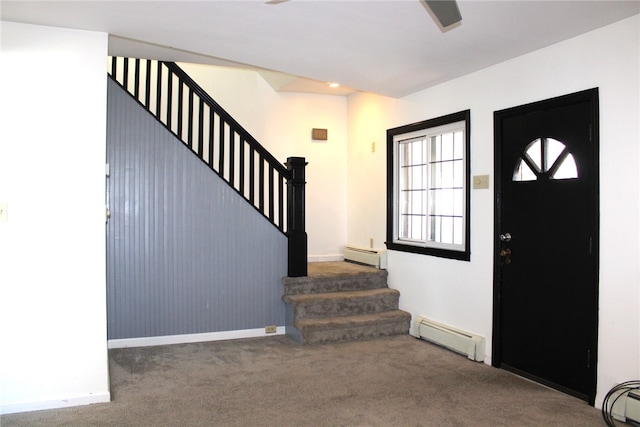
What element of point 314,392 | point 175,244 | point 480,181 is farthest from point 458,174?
point 175,244

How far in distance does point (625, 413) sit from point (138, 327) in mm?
3962

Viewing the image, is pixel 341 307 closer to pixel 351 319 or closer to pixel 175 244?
pixel 351 319

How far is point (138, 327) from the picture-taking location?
466cm

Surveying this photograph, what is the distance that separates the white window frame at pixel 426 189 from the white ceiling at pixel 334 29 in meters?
0.56

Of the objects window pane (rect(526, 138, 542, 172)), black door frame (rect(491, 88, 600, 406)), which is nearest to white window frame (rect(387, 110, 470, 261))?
black door frame (rect(491, 88, 600, 406))

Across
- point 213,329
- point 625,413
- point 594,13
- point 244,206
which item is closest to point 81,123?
point 244,206

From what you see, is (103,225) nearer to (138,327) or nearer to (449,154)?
(138,327)

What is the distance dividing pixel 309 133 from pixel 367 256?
187 centimetres

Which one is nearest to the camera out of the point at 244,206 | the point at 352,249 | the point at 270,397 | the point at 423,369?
the point at 270,397

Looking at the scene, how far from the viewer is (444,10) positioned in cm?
218

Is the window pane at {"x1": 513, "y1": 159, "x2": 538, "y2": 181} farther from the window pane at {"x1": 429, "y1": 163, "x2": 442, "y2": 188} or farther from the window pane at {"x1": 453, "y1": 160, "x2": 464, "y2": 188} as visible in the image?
the window pane at {"x1": 429, "y1": 163, "x2": 442, "y2": 188}

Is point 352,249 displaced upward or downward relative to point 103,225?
downward

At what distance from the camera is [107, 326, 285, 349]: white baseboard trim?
463cm

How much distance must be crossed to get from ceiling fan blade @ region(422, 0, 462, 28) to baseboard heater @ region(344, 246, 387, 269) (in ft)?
11.6
